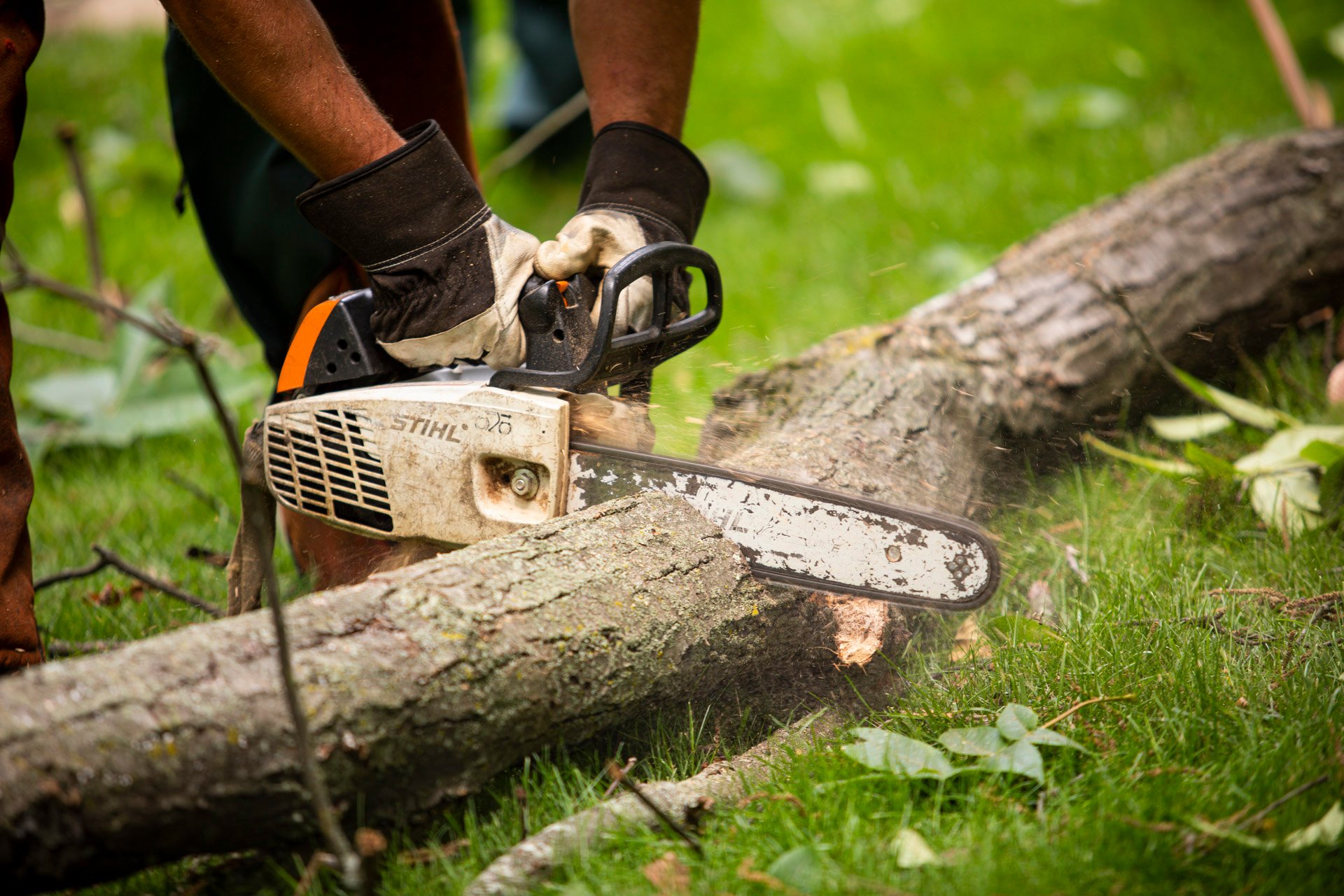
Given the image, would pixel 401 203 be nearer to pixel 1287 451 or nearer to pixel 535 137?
pixel 1287 451

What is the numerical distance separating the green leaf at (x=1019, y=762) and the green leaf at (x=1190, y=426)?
4.72 feet

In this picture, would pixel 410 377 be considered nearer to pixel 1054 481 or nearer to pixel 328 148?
pixel 328 148

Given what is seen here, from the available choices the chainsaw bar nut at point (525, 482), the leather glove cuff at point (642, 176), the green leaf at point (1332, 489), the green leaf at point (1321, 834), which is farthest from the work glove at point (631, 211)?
the green leaf at point (1332, 489)

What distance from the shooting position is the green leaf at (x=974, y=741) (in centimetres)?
144

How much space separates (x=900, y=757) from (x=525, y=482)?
2.50 feet

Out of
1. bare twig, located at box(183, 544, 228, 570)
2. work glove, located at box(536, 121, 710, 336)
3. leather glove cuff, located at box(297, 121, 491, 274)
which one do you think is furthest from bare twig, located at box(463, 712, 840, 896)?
bare twig, located at box(183, 544, 228, 570)

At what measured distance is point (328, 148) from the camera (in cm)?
162

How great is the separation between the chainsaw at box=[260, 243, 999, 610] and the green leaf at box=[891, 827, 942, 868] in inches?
16.9

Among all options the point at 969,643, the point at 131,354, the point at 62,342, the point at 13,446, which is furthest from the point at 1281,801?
the point at 62,342

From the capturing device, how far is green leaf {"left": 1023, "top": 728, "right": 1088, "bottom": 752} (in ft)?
4.60

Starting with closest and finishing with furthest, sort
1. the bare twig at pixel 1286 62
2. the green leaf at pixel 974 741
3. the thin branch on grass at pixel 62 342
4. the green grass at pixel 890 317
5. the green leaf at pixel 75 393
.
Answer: the green grass at pixel 890 317, the green leaf at pixel 974 741, the green leaf at pixel 75 393, the bare twig at pixel 1286 62, the thin branch on grass at pixel 62 342

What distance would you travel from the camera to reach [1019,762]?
1394 mm

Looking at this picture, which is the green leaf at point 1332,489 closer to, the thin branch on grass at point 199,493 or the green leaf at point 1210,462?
the green leaf at point 1210,462

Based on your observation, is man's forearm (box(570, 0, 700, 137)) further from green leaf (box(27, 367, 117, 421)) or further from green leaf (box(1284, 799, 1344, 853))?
green leaf (box(27, 367, 117, 421))
